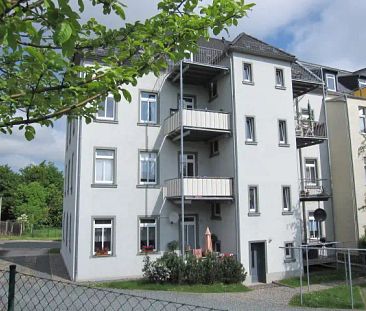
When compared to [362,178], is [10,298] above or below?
below

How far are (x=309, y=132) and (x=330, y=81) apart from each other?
279 inches

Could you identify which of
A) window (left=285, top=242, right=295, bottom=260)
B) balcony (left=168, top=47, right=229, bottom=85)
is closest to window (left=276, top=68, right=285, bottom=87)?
balcony (left=168, top=47, right=229, bottom=85)

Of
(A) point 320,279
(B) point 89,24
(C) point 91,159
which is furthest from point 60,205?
(B) point 89,24

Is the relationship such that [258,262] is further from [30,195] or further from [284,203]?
[30,195]

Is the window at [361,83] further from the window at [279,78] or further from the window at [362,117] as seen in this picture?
the window at [279,78]

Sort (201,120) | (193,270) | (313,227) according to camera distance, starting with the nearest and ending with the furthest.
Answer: (193,270)
(201,120)
(313,227)

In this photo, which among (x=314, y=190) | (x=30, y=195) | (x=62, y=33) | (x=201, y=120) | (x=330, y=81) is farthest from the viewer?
(x=30, y=195)

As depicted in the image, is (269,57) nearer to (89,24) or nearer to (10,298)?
(89,24)

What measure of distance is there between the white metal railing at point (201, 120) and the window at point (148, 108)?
1010 millimetres

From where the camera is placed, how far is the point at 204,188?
1884 cm

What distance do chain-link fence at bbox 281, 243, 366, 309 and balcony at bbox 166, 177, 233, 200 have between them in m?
4.15

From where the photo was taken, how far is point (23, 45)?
286 cm

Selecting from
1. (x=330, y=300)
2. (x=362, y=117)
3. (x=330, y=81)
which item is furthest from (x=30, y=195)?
(x=330, y=300)

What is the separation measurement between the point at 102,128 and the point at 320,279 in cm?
1297
